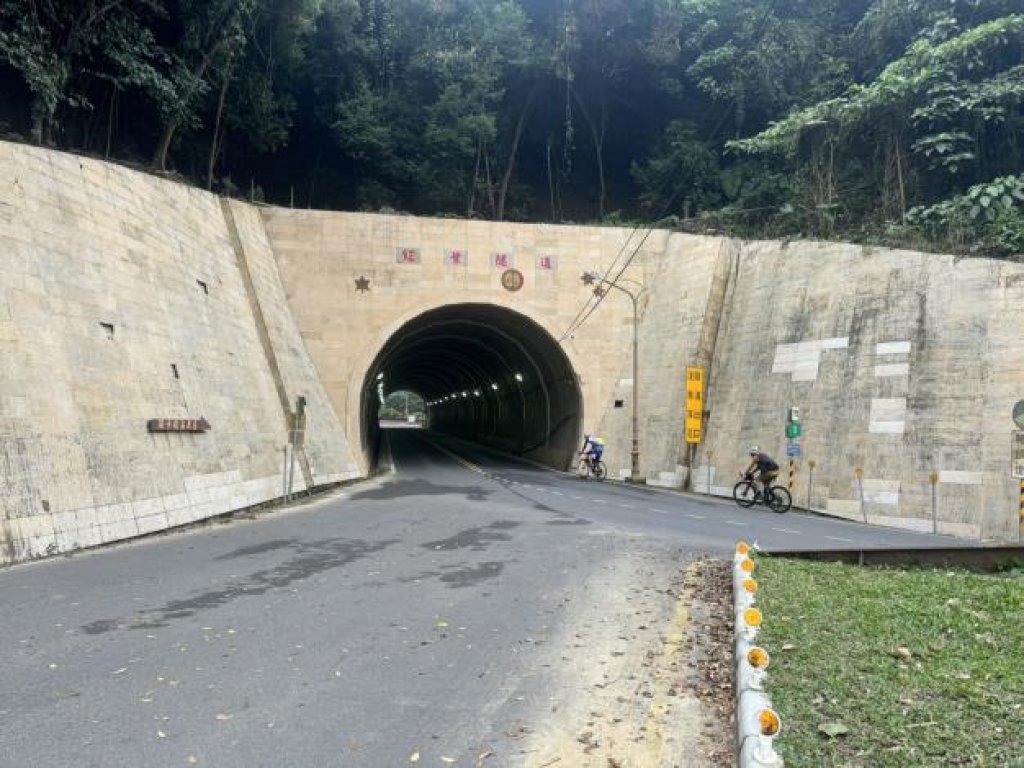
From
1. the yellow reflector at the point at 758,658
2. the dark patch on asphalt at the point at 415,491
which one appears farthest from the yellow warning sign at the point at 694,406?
the yellow reflector at the point at 758,658

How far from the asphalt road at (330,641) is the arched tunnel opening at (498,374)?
50.1 ft

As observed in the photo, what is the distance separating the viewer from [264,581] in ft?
25.2

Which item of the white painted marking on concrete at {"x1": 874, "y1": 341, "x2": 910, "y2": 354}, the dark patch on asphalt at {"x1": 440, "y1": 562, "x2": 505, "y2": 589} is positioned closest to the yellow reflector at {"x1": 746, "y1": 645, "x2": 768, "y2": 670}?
the dark patch on asphalt at {"x1": 440, "y1": 562, "x2": 505, "y2": 589}

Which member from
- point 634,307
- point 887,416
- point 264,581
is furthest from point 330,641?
point 634,307

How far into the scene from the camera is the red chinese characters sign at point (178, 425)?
12148mm

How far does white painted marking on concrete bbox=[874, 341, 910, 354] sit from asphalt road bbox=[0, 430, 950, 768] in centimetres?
714

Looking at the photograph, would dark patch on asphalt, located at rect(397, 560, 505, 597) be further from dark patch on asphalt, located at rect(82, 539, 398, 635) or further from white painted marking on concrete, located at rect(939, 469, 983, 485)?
white painted marking on concrete, located at rect(939, 469, 983, 485)

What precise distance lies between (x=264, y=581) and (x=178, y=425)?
20.6 ft

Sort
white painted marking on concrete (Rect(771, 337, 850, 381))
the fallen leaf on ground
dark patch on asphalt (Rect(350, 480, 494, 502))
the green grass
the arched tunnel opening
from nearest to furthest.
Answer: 1. the green grass
2. the fallen leaf on ground
3. dark patch on asphalt (Rect(350, 480, 494, 502))
4. white painted marking on concrete (Rect(771, 337, 850, 381))
5. the arched tunnel opening

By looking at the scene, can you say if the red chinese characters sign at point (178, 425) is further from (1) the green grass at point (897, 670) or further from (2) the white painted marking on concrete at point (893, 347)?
(2) the white painted marking on concrete at point (893, 347)

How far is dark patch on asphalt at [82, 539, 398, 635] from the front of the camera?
597cm

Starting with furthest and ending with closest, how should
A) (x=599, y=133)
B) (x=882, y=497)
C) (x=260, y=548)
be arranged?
(x=599, y=133), (x=882, y=497), (x=260, y=548)

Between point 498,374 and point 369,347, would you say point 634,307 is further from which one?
point 498,374

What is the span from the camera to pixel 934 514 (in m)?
14.9
